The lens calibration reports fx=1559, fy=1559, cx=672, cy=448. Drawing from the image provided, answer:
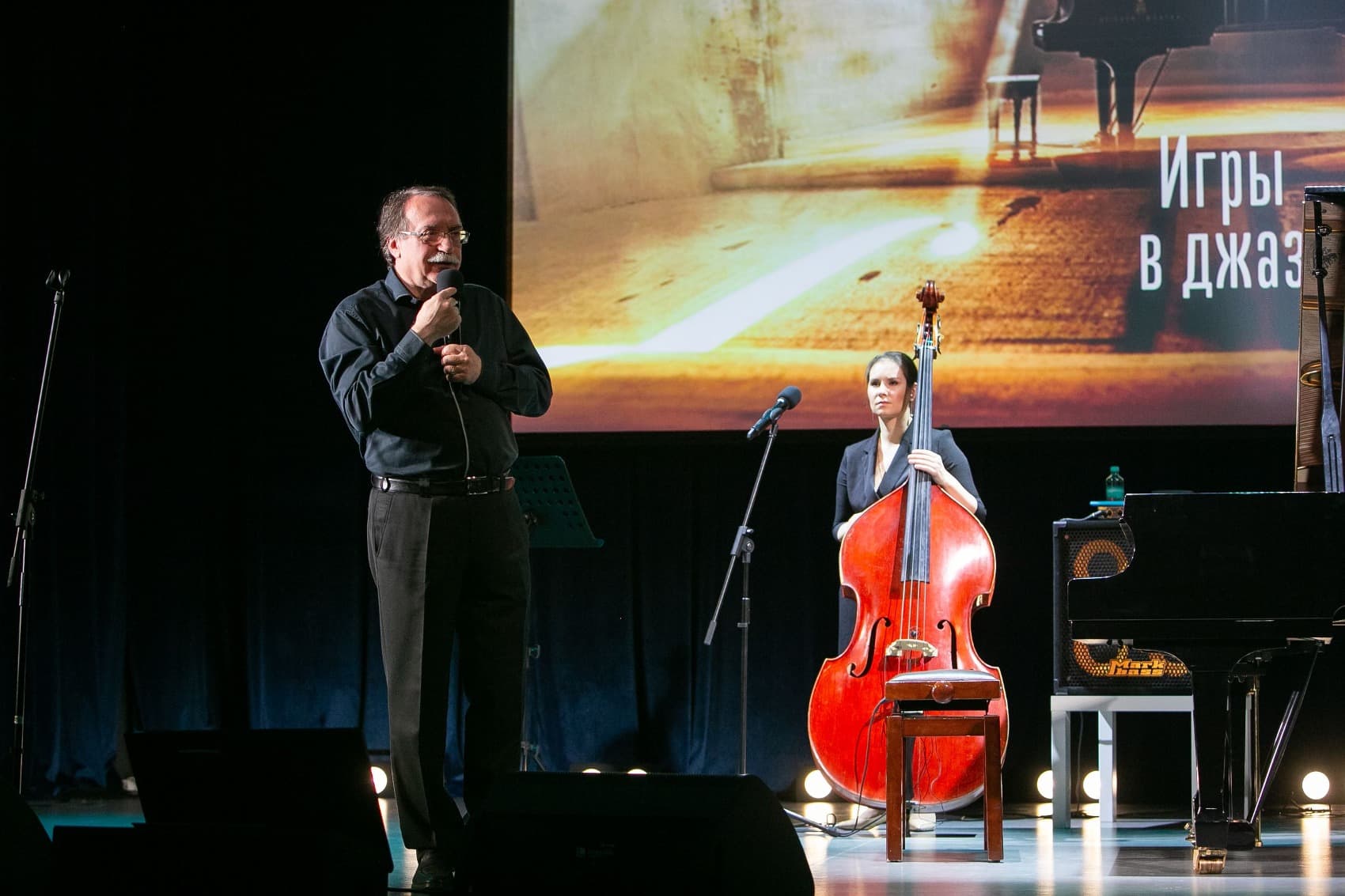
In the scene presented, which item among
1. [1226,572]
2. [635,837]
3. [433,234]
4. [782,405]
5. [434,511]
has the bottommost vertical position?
[635,837]

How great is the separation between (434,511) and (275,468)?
2.65m

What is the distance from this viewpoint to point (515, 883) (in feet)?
8.37

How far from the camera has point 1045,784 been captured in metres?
5.60

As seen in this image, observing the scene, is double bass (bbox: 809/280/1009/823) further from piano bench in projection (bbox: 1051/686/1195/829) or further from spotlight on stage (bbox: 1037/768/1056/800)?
spotlight on stage (bbox: 1037/768/1056/800)

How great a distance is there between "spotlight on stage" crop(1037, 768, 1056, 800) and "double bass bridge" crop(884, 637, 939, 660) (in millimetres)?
1279

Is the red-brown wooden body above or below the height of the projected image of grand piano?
below

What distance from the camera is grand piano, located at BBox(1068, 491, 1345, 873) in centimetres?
388

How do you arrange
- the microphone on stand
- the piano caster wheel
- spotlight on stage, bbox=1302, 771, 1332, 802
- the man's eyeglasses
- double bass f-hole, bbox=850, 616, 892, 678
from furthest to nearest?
spotlight on stage, bbox=1302, 771, 1332, 802, the microphone on stand, double bass f-hole, bbox=850, 616, 892, 678, the piano caster wheel, the man's eyeglasses

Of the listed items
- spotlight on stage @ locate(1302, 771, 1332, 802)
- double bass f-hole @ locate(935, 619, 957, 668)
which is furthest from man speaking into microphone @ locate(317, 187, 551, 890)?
spotlight on stage @ locate(1302, 771, 1332, 802)

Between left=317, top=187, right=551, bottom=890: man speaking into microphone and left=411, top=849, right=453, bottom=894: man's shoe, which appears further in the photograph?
left=317, top=187, right=551, bottom=890: man speaking into microphone

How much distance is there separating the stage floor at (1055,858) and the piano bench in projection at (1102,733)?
7cm

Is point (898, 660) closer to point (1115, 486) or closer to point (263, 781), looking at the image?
point (1115, 486)

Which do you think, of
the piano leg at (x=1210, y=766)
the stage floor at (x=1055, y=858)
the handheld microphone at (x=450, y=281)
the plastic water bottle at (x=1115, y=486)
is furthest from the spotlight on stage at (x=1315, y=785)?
the handheld microphone at (x=450, y=281)

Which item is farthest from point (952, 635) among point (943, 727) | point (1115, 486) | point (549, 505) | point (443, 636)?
point (443, 636)
